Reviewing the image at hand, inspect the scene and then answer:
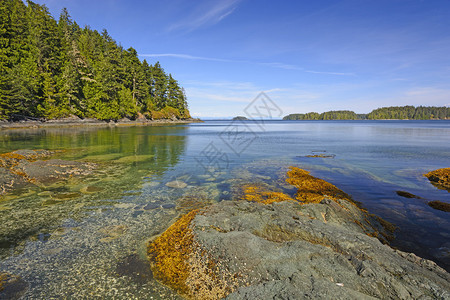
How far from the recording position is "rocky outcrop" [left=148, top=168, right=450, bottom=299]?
4.41 m

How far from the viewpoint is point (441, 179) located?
16.1 m

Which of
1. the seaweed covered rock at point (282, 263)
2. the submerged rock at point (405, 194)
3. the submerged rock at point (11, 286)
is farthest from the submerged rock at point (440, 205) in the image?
the submerged rock at point (11, 286)

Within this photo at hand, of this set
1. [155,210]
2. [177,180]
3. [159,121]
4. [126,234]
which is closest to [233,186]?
[177,180]

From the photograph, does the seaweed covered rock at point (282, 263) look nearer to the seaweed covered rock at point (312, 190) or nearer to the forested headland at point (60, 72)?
the seaweed covered rock at point (312, 190)

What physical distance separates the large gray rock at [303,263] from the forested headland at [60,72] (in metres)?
68.5

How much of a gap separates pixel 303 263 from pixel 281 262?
0.52m

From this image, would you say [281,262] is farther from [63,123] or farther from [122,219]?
[63,123]

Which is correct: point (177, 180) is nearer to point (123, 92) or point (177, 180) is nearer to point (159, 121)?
point (123, 92)

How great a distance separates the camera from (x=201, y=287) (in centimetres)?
516

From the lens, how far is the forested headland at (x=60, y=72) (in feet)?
187

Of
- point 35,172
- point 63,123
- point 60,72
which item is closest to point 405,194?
point 35,172

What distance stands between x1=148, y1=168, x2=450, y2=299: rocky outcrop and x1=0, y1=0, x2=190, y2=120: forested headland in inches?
2660

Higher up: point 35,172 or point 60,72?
point 60,72

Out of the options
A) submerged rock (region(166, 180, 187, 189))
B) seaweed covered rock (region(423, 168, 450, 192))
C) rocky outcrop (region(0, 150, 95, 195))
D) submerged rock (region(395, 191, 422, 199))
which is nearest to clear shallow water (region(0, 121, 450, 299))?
submerged rock (region(166, 180, 187, 189))
